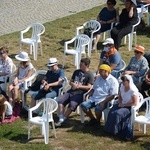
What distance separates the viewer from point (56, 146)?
1087 cm

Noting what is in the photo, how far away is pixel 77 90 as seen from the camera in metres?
12.1

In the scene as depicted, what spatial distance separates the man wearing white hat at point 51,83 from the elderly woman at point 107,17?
4273mm

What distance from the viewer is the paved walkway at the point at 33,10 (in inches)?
775

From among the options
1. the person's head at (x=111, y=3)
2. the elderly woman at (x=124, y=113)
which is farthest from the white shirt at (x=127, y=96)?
the person's head at (x=111, y=3)

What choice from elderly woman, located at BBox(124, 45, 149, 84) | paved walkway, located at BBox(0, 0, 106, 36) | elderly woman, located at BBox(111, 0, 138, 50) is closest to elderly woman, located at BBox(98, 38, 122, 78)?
elderly woman, located at BBox(124, 45, 149, 84)

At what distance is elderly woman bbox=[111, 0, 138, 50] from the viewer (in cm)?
1594

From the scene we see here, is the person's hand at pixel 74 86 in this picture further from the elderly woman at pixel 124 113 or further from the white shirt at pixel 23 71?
the white shirt at pixel 23 71

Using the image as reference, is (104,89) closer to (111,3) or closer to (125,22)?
(125,22)

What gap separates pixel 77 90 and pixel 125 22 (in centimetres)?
468

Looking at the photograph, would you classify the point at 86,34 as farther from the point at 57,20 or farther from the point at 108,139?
the point at 108,139

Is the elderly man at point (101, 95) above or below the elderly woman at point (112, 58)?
below

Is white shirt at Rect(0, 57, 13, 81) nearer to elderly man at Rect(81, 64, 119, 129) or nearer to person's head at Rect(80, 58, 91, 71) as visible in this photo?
person's head at Rect(80, 58, 91, 71)

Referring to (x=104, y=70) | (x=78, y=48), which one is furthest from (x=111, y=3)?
(x=104, y=70)

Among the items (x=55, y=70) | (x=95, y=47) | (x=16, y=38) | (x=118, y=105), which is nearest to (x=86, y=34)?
(x=95, y=47)
